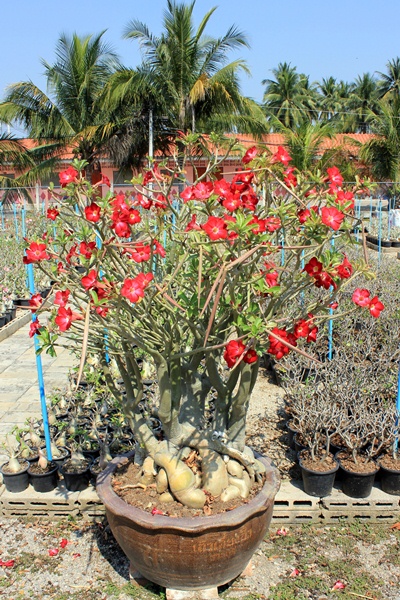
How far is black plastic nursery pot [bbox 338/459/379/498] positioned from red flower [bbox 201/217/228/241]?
2.02 m

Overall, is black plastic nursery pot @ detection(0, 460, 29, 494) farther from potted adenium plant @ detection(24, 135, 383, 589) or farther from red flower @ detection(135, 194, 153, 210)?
red flower @ detection(135, 194, 153, 210)

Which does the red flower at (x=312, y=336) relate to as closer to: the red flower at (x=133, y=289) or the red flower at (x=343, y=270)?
the red flower at (x=343, y=270)

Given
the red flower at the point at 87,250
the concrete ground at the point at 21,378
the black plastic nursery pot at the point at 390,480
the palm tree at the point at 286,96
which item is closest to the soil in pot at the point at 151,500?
the black plastic nursery pot at the point at 390,480

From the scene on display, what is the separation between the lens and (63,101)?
19.5 metres

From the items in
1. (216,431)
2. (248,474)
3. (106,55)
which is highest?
(106,55)

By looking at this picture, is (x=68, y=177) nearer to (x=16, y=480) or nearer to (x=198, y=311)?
(x=198, y=311)

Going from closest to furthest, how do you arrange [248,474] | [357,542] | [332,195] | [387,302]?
[332,195]
[248,474]
[357,542]
[387,302]

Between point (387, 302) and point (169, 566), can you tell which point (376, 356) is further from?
point (169, 566)

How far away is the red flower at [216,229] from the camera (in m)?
1.94

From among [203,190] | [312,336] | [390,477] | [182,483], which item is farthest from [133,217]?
[390,477]

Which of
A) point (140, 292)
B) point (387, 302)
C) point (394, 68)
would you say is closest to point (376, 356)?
point (387, 302)

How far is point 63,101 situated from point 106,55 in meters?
2.19

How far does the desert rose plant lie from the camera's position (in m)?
2.10

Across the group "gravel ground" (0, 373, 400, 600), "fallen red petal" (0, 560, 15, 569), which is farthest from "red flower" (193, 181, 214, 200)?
"fallen red petal" (0, 560, 15, 569)
